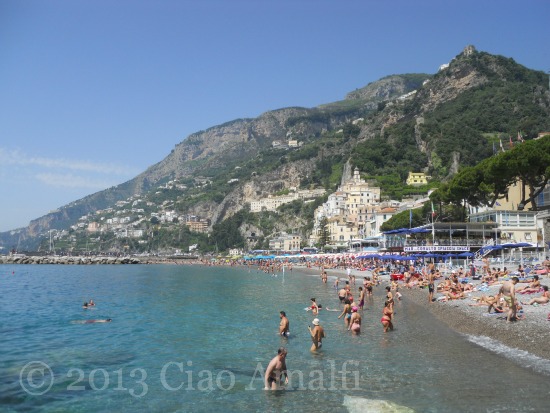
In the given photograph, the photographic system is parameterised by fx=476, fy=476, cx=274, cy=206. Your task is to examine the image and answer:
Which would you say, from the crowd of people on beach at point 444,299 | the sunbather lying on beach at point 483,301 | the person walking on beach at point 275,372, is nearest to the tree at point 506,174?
the crowd of people on beach at point 444,299

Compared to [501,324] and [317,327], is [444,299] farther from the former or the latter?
[317,327]

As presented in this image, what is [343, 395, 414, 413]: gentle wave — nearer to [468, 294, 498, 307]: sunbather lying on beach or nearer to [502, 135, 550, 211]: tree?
[468, 294, 498, 307]: sunbather lying on beach

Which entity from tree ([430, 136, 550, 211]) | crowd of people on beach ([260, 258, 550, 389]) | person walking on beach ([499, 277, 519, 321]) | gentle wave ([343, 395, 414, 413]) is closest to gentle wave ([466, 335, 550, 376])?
person walking on beach ([499, 277, 519, 321])

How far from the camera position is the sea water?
34.1 ft

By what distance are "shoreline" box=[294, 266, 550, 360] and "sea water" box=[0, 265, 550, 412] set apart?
1.82ft

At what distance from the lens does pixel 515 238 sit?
4816cm

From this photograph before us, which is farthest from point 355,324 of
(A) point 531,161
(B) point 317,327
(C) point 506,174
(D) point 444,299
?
(C) point 506,174

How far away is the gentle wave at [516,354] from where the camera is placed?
479 inches

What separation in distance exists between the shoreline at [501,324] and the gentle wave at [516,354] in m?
0.20

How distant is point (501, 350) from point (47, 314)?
24.6 metres

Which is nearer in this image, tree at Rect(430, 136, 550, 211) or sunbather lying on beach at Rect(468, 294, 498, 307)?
sunbather lying on beach at Rect(468, 294, 498, 307)

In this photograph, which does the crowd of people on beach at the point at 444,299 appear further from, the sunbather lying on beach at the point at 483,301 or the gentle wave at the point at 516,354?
the gentle wave at the point at 516,354

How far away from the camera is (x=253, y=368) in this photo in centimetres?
1347

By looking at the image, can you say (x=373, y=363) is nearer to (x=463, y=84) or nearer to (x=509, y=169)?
(x=509, y=169)
